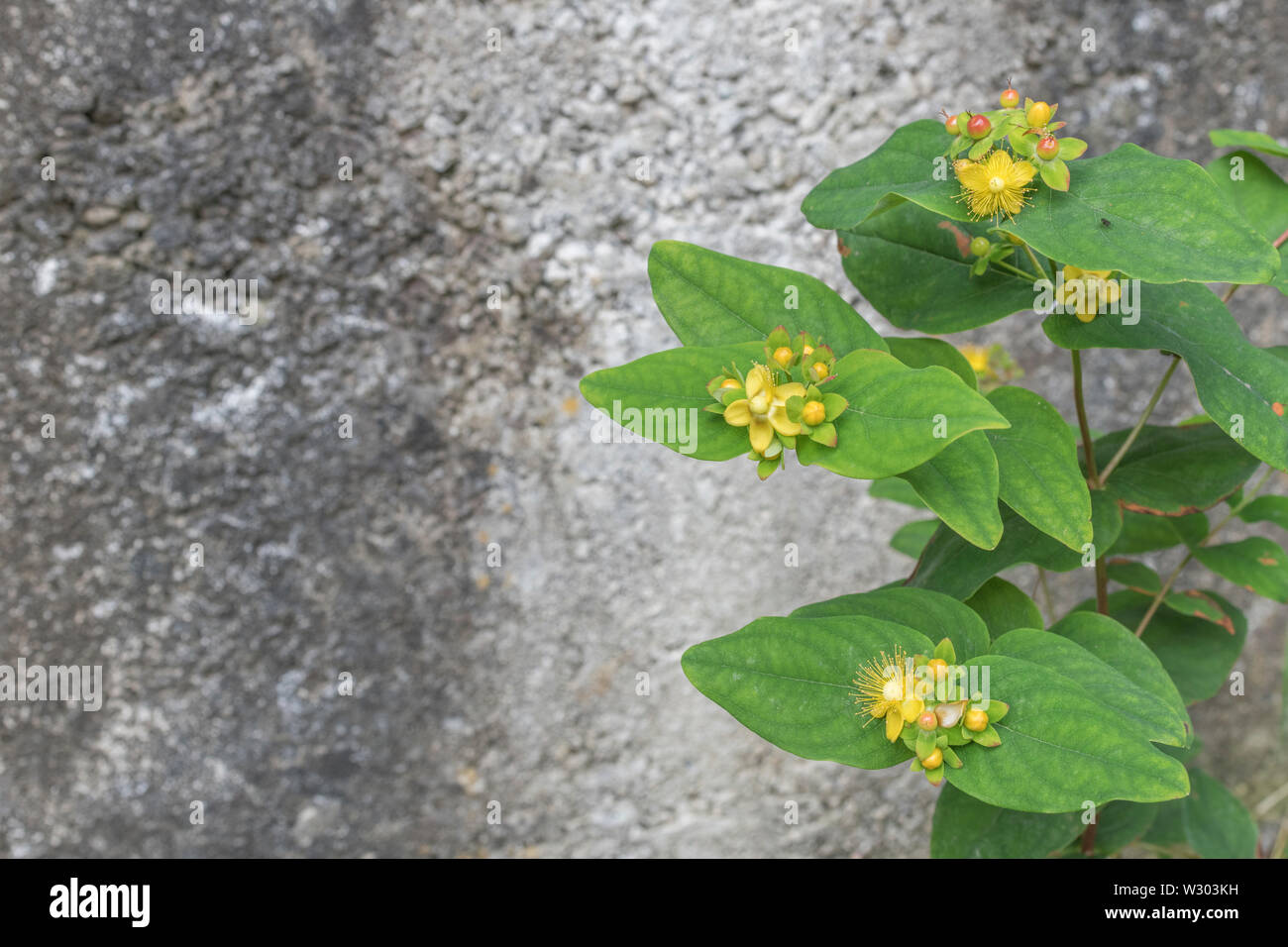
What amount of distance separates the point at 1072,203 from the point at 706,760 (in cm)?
103

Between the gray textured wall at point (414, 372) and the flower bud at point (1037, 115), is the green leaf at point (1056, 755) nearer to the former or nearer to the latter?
the flower bud at point (1037, 115)

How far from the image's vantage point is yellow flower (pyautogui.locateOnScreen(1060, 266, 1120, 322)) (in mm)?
573

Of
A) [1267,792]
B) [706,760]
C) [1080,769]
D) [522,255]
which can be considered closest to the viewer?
[1080,769]

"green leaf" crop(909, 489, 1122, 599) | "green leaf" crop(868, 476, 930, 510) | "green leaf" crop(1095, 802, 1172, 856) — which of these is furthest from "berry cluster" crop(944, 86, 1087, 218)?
"green leaf" crop(1095, 802, 1172, 856)

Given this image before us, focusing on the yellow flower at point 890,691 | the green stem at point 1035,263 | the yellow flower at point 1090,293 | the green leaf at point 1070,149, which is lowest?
the yellow flower at point 890,691

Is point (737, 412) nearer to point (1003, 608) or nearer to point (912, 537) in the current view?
point (1003, 608)

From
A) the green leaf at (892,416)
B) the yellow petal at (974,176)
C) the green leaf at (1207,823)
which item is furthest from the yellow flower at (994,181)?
the green leaf at (1207,823)

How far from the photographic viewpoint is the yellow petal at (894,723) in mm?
481

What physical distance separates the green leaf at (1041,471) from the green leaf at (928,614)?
0.23 feet

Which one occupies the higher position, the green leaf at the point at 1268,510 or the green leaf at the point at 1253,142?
the green leaf at the point at 1253,142

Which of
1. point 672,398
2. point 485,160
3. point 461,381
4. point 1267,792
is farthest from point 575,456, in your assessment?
point 1267,792

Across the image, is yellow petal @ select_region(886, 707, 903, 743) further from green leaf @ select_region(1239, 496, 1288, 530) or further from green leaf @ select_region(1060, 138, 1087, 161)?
green leaf @ select_region(1239, 496, 1288, 530)
